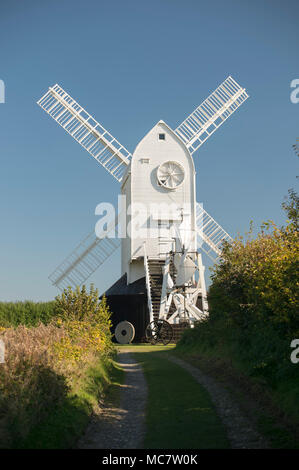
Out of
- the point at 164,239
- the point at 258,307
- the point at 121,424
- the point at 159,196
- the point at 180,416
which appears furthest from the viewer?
the point at 159,196

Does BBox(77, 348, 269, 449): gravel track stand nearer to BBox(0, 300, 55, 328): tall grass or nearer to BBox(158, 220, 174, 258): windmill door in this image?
BBox(0, 300, 55, 328): tall grass

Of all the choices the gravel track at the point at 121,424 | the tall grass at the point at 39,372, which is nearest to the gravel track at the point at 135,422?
the gravel track at the point at 121,424

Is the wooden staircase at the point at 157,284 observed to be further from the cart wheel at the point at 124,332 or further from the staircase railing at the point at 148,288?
the cart wheel at the point at 124,332

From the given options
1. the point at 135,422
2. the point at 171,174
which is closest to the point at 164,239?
the point at 171,174

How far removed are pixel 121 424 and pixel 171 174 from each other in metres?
24.9

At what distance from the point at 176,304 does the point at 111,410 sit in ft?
59.1

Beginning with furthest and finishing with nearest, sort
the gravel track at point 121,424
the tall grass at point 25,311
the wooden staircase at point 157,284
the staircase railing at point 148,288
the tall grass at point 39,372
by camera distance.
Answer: the tall grass at point 25,311 → the staircase railing at point 148,288 → the wooden staircase at point 157,284 → the gravel track at point 121,424 → the tall grass at point 39,372

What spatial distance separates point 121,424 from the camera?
927 cm

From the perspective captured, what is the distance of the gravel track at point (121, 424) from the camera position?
7910mm

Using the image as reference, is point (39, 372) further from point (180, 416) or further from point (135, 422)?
point (180, 416)

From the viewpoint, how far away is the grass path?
7.73 m

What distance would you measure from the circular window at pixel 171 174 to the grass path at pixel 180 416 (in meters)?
19.4

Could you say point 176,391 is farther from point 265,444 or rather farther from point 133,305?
point 133,305

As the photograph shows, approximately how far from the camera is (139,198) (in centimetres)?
3238
